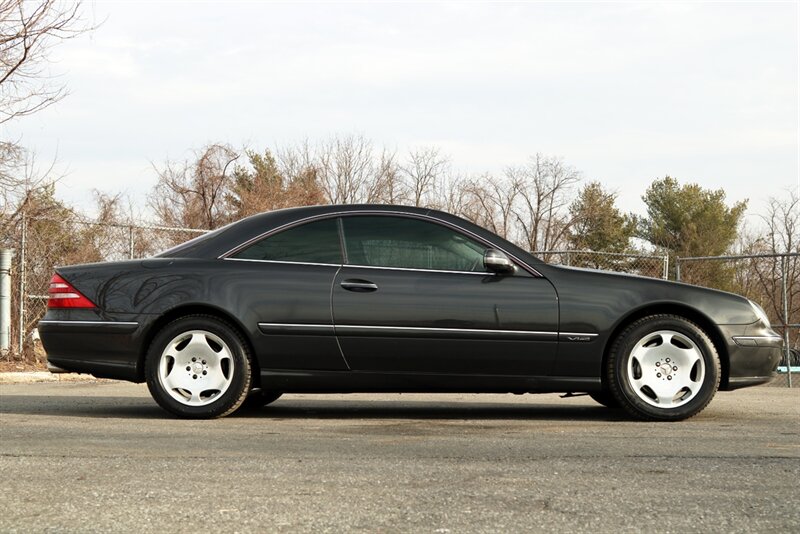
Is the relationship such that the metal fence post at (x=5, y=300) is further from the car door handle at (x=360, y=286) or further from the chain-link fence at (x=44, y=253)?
the car door handle at (x=360, y=286)

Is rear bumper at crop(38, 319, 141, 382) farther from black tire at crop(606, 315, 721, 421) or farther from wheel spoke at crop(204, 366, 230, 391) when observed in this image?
black tire at crop(606, 315, 721, 421)

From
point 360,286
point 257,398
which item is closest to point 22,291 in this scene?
point 257,398

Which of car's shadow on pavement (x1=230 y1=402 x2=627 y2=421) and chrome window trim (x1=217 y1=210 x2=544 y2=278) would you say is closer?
chrome window trim (x1=217 y1=210 x2=544 y2=278)

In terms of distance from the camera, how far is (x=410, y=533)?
124 inches

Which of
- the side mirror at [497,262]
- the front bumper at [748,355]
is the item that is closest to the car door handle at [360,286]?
the side mirror at [497,262]

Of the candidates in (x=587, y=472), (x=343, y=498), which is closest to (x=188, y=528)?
(x=343, y=498)

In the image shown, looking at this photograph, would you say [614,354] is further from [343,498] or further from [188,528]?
[188,528]

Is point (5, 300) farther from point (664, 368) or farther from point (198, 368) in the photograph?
point (664, 368)

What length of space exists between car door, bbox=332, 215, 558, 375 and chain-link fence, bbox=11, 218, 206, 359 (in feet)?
24.0

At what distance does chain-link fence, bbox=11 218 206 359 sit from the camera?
12453 millimetres

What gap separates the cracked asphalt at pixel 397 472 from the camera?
3.37 meters

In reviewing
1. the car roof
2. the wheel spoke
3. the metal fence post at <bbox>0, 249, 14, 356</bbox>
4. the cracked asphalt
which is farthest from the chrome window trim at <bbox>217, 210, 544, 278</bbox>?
the metal fence post at <bbox>0, 249, 14, 356</bbox>

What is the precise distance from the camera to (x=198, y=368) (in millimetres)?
6484

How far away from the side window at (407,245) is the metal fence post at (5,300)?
275 inches
